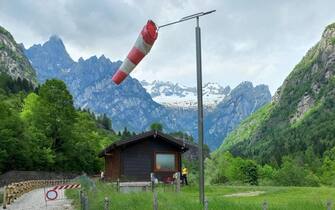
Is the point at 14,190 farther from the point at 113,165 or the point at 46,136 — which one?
the point at 46,136

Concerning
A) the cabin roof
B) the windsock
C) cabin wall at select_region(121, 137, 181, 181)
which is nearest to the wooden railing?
the cabin roof

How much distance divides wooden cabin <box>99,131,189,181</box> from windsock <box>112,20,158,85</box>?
2947cm

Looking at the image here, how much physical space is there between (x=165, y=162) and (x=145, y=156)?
1.80 m

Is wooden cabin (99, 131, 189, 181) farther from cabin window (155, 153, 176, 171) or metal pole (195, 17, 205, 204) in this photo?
metal pole (195, 17, 205, 204)

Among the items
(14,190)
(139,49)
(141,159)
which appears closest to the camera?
(139,49)

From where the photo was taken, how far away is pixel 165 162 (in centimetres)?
4266

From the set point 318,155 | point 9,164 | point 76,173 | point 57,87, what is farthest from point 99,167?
point 318,155

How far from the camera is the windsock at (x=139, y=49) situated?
10.8 meters

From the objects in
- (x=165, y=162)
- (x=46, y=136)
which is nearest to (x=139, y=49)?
(x=165, y=162)

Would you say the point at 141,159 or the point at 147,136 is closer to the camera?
the point at 147,136

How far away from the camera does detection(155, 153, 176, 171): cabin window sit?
42.4 meters

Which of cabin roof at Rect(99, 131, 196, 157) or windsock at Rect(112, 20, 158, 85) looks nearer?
windsock at Rect(112, 20, 158, 85)

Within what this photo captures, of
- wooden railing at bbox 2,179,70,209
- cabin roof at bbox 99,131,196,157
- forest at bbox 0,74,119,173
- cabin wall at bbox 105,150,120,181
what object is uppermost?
forest at bbox 0,74,119,173

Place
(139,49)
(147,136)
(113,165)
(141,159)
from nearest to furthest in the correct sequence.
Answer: (139,49) → (147,136) → (141,159) → (113,165)
